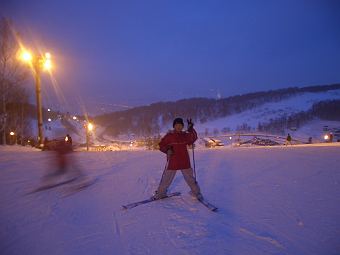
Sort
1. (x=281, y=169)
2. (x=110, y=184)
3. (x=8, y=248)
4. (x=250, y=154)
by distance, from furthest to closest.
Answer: (x=250, y=154)
(x=281, y=169)
(x=110, y=184)
(x=8, y=248)

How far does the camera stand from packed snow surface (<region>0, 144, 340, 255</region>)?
5.39 m

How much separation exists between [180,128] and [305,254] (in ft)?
12.2

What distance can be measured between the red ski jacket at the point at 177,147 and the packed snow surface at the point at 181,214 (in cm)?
86

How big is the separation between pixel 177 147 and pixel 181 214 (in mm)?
1531

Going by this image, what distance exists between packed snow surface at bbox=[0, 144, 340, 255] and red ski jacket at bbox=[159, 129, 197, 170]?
2.82ft

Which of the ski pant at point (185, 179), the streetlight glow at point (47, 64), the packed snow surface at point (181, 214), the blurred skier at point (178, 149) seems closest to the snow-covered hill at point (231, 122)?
the streetlight glow at point (47, 64)

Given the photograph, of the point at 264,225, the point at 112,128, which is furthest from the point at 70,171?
the point at 112,128

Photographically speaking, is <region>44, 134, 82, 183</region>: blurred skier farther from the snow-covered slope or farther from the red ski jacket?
the snow-covered slope

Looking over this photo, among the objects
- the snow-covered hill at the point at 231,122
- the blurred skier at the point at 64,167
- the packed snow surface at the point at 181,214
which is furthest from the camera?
the snow-covered hill at the point at 231,122

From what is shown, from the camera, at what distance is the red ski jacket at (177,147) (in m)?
7.66

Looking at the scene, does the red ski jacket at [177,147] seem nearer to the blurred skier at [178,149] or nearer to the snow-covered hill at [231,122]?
the blurred skier at [178,149]

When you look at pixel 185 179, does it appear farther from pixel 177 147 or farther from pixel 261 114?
pixel 261 114

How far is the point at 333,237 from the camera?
18.5 feet

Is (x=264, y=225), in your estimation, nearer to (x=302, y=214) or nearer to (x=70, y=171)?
(x=302, y=214)
